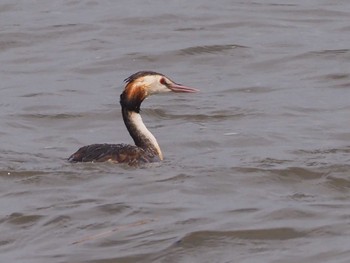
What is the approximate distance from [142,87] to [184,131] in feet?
5.51

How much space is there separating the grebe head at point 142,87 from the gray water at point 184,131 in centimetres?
62

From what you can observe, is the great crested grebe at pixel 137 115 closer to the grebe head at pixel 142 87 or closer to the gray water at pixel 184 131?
the grebe head at pixel 142 87

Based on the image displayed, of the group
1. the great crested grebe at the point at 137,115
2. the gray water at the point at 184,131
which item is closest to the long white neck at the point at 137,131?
the great crested grebe at the point at 137,115

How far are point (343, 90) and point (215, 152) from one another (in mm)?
3222

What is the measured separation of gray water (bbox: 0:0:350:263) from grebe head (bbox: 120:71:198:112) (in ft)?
2.04

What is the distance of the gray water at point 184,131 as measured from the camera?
32.2 ft

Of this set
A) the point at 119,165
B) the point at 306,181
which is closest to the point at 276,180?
the point at 306,181

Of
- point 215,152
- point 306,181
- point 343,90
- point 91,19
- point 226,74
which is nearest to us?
point 306,181

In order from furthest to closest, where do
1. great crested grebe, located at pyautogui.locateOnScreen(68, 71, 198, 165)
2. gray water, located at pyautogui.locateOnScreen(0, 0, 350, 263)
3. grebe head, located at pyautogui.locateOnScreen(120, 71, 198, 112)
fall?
grebe head, located at pyautogui.locateOnScreen(120, 71, 198, 112)
great crested grebe, located at pyautogui.locateOnScreen(68, 71, 198, 165)
gray water, located at pyautogui.locateOnScreen(0, 0, 350, 263)

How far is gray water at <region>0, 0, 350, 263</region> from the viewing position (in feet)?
32.2

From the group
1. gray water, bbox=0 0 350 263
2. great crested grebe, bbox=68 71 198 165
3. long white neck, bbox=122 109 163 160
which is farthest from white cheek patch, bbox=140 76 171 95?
gray water, bbox=0 0 350 263

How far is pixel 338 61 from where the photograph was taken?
17.4m

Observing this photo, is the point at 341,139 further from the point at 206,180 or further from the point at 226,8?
the point at 226,8

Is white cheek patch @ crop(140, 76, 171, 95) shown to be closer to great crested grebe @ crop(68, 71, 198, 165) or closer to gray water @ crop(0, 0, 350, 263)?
great crested grebe @ crop(68, 71, 198, 165)
